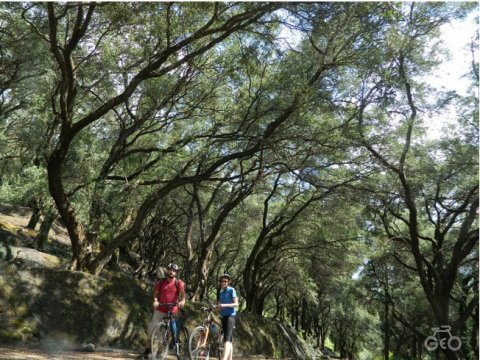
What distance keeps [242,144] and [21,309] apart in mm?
9290

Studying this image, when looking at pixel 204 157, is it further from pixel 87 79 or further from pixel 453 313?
pixel 453 313

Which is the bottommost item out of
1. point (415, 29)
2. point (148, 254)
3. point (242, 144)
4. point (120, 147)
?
point (148, 254)

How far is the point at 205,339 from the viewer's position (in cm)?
785

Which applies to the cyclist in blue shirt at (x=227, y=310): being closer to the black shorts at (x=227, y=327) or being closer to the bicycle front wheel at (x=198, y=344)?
the black shorts at (x=227, y=327)

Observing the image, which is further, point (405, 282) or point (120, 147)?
point (405, 282)

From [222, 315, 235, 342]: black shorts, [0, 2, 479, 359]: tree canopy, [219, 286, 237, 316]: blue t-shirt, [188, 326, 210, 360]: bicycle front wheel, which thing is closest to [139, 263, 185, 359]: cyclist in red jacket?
[188, 326, 210, 360]: bicycle front wheel

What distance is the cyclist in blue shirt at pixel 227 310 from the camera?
742 centimetres

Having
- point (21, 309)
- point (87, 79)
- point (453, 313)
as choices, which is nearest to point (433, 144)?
point (87, 79)

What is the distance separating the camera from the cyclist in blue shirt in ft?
24.3

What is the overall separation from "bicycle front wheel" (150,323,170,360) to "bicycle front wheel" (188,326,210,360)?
490 mm

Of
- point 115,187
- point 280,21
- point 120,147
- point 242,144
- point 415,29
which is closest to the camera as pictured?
point 280,21

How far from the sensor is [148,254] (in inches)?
1073

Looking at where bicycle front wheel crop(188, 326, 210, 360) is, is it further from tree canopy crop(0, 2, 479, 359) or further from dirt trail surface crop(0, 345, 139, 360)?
tree canopy crop(0, 2, 479, 359)

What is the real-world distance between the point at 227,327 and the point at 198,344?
2.38ft
